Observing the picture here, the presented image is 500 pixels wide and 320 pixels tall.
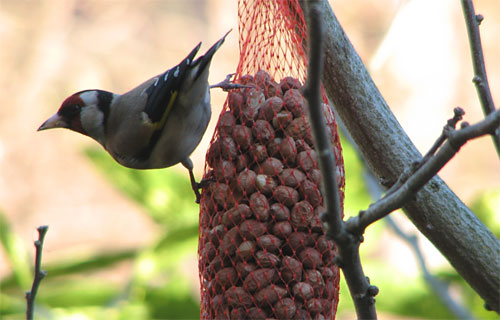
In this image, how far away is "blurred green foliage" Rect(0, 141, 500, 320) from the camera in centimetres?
285

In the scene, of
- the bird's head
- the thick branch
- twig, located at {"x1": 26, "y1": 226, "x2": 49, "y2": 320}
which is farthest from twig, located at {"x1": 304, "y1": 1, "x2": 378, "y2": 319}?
the bird's head

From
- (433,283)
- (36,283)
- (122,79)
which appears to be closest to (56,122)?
(36,283)

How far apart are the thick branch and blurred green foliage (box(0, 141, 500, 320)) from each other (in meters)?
1.07

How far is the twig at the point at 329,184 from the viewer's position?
0.96m

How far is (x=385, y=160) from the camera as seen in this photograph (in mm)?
1572

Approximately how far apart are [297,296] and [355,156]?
115 centimetres

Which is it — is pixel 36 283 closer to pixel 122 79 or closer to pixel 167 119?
pixel 167 119

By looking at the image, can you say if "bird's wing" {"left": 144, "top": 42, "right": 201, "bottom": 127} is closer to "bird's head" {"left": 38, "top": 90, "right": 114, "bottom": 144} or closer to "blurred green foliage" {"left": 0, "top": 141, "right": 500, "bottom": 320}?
"bird's head" {"left": 38, "top": 90, "right": 114, "bottom": 144}

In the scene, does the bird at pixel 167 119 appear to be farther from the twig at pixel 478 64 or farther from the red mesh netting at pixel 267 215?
Result: the twig at pixel 478 64

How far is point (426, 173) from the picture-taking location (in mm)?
1079

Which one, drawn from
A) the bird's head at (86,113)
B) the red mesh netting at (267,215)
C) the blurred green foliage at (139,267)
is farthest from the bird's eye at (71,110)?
the red mesh netting at (267,215)

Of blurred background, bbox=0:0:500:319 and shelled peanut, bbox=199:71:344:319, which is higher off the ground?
blurred background, bbox=0:0:500:319

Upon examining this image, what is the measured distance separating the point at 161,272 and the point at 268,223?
1608 mm

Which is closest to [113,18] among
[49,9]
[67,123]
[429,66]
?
[49,9]
